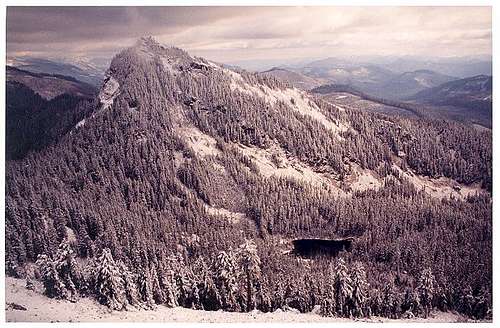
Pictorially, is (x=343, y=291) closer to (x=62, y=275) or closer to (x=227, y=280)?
(x=227, y=280)

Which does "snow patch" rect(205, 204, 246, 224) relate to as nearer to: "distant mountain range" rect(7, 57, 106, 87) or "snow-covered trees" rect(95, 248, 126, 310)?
"snow-covered trees" rect(95, 248, 126, 310)

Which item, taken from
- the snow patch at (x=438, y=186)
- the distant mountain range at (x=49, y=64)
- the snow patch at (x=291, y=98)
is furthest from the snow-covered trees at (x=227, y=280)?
the snow patch at (x=291, y=98)

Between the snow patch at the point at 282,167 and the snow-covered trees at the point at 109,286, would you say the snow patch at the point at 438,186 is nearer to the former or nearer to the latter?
the snow patch at the point at 282,167

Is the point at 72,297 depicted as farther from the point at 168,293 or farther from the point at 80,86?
the point at 80,86

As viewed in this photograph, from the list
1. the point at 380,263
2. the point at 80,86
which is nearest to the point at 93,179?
the point at 380,263

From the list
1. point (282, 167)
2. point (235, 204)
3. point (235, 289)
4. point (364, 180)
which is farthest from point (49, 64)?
point (364, 180)
